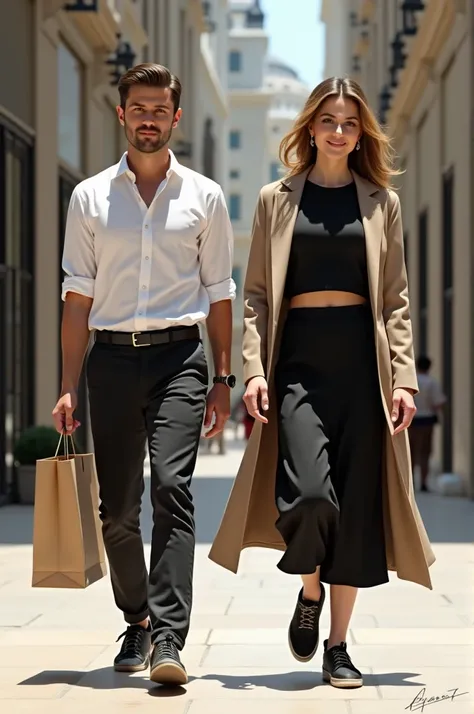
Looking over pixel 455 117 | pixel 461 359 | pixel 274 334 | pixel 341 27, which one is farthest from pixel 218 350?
pixel 341 27

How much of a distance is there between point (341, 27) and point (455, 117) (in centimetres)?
3675

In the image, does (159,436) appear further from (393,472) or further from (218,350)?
(393,472)

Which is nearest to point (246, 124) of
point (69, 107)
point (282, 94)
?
point (282, 94)

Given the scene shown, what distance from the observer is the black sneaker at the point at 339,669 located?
5234mm

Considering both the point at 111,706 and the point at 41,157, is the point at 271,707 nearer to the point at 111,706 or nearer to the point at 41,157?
the point at 111,706

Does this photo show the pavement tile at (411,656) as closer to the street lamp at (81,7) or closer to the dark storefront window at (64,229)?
the dark storefront window at (64,229)

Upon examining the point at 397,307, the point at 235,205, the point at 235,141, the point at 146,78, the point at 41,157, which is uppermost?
the point at 235,141

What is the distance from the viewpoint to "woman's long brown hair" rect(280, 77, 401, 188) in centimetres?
541

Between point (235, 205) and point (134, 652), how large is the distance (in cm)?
7928

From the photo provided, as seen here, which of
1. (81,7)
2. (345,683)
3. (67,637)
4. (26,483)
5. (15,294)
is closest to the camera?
(345,683)

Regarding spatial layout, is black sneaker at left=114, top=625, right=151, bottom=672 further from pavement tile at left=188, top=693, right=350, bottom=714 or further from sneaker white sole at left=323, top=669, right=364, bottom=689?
sneaker white sole at left=323, top=669, right=364, bottom=689

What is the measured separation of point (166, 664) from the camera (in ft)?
16.4

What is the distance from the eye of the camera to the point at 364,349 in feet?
17.5

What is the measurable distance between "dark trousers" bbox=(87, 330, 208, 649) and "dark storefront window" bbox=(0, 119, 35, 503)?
9014 millimetres
